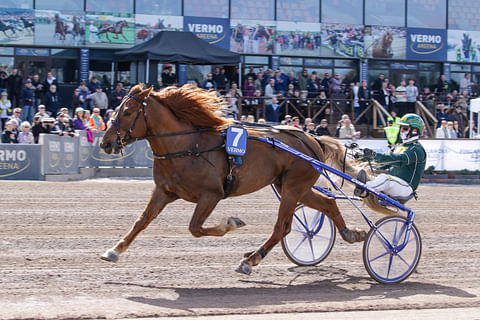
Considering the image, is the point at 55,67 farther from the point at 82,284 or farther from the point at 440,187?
the point at 82,284

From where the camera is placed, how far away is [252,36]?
22719 mm

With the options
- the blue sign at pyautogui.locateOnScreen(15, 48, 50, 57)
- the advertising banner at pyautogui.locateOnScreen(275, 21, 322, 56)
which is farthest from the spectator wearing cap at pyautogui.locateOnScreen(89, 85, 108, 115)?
the advertising banner at pyautogui.locateOnScreen(275, 21, 322, 56)

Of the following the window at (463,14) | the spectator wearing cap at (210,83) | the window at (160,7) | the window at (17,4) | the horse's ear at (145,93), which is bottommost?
the horse's ear at (145,93)

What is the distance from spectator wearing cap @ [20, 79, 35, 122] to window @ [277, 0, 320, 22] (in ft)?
32.7

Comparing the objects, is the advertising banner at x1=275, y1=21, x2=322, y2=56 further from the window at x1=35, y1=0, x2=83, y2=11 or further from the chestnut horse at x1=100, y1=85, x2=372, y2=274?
the chestnut horse at x1=100, y1=85, x2=372, y2=274

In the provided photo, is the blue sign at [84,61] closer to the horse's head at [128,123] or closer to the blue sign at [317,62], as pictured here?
the blue sign at [317,62]

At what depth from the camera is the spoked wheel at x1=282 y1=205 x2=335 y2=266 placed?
6.80 m

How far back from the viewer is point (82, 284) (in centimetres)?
554

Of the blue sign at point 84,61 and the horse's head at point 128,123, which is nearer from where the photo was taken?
the horse's head at point 128,123

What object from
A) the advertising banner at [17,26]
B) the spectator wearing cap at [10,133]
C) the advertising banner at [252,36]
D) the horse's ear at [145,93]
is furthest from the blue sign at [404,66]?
the horse's ear at [145,93]

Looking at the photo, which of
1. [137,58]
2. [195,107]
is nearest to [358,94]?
[137,58]

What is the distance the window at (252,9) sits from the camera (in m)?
22.6

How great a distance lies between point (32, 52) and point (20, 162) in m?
8.40

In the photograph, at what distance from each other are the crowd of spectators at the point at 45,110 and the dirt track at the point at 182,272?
13.2 feet
